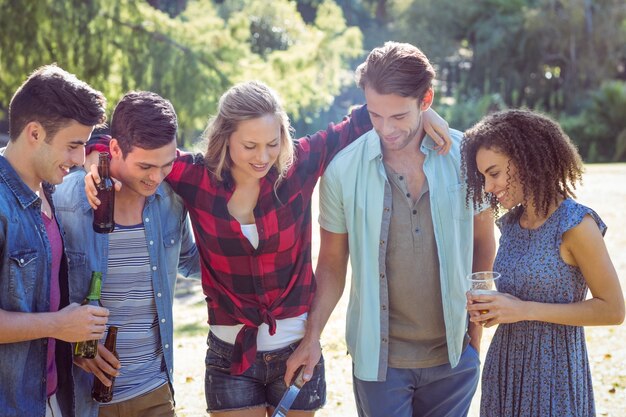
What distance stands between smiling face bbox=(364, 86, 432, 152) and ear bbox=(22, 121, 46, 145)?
4.65ft

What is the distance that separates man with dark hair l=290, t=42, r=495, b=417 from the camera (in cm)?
369

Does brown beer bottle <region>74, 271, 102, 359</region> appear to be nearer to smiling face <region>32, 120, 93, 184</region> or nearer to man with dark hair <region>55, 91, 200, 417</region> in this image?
man with dark hair <region>55, 91, 200, 417</region>

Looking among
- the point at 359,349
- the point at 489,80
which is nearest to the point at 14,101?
the point at 359,349

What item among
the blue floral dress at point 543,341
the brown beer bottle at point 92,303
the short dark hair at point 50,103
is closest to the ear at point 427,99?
the blue floral dress at point 543,341

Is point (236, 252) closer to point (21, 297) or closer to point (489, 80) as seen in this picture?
point (21, 297)

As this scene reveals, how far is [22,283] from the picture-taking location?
296 centimetres

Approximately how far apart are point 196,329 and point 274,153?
7.04 m

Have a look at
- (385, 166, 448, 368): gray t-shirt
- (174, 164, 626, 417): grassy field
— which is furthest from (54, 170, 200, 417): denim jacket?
(174, 164, 626, 417): grassy field

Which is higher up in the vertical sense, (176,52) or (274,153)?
(176,52)

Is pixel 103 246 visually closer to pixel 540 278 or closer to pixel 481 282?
pixel 481 282

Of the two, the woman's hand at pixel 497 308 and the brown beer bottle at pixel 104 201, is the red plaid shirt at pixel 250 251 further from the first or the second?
the woman's hand at pixel 497 308

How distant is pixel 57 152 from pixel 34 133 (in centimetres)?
11

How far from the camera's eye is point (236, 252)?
3648mm

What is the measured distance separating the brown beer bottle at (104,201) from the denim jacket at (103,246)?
1.6 inches
